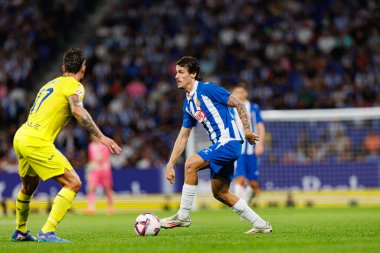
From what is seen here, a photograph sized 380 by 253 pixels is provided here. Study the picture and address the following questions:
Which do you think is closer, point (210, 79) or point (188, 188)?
point (188, 188)

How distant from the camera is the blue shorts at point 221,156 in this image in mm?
10602

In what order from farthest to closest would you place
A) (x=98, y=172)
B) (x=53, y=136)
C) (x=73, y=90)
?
(x=98, y=172) → (x=53, y=136) → (x=73, y=90)

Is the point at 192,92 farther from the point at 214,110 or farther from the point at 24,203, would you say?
the point at 24,203

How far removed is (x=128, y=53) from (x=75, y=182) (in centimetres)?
1992

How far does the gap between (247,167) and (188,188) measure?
5.14 meters

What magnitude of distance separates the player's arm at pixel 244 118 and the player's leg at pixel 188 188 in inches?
28.5

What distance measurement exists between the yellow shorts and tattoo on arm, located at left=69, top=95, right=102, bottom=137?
52cm

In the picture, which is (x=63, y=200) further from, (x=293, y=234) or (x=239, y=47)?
(x=239, y=47)

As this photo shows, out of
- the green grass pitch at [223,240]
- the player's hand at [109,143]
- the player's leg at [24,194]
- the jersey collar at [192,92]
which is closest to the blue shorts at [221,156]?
the jersey collar at [192,92]

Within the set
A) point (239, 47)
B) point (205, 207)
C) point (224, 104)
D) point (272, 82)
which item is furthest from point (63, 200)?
point (239, 47)

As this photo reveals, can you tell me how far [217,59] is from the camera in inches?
1112

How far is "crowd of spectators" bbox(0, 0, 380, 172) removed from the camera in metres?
25.6

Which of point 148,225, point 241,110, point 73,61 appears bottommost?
point 148,225

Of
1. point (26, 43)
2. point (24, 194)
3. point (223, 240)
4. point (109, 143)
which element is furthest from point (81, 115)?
point (26, 43)
